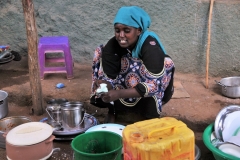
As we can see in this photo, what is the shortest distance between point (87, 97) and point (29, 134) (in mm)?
1157

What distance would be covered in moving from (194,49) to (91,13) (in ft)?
4.43

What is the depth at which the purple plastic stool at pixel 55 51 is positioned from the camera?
4.18 meters

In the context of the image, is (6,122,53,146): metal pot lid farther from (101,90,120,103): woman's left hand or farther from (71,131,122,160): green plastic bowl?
(101,90,120,103): woman's left hand

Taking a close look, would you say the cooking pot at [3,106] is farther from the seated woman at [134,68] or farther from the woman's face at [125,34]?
the woman's face at [125,34]

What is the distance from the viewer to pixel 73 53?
4695 millimetres

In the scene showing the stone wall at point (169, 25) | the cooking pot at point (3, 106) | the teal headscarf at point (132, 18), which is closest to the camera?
the teal headscarf at point (132, 18)

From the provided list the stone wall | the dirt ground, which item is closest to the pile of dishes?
the dirt ground

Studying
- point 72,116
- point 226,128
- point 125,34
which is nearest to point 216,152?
point 226,128

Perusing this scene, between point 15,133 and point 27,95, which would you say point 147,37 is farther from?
point 27,95

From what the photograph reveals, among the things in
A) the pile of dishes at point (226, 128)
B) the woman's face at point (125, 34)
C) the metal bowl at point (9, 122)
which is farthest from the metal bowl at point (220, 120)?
the metal bowl at point (9, 122)

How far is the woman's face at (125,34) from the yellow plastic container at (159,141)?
89 centimetres

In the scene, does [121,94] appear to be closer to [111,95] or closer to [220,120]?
[111,95]

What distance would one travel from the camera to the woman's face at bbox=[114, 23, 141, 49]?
281 centimetres

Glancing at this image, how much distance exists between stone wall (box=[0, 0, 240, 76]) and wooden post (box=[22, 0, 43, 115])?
1.28 meters
